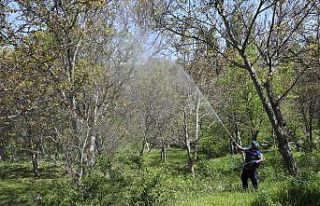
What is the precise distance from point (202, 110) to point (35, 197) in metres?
15.7

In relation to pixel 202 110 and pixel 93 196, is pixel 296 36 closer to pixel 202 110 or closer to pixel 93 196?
pixel 93 196

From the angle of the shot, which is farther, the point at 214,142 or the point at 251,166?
the point at 214,142

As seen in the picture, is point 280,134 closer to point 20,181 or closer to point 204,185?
point 204,185

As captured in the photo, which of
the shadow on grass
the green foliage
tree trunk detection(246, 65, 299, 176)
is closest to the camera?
tree trunk detection(246, 65, 299, 176)

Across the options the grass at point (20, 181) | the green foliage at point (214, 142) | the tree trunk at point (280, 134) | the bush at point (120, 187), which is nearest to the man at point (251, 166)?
the tree trunk at point (280, 134)

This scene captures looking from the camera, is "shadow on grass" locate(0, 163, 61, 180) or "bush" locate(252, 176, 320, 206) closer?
"bush" locate(252, 176, 320, 206)

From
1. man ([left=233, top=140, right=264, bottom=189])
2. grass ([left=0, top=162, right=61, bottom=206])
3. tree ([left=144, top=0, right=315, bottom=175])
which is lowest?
grass ([left=0, top=162, right=61, bottom=206])

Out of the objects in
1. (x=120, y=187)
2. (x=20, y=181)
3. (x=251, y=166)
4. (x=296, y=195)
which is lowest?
(x=20, y=181)

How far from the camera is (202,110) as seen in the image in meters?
32.7

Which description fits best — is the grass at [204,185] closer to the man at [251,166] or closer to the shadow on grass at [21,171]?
the shadow on grass at [21,171]

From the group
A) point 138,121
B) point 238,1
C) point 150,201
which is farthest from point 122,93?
point 150,201

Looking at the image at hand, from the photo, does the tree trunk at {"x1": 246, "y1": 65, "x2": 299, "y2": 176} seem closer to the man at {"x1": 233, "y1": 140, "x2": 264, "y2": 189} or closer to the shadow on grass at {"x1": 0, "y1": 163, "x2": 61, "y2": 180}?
the man at {"x1": 233, "y1": 140, "x2": 264, "y2": 189}

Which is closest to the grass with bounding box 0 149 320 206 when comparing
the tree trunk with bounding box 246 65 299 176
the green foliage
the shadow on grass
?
the shadow on grass

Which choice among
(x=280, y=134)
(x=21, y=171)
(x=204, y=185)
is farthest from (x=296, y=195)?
(x=21, y=171)
